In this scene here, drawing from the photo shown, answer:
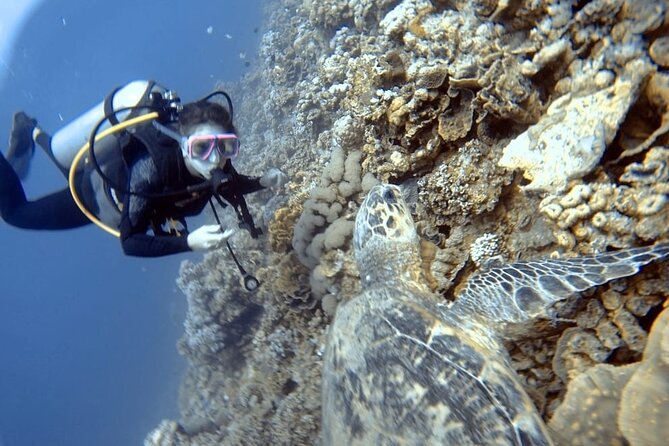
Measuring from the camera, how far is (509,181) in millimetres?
2469

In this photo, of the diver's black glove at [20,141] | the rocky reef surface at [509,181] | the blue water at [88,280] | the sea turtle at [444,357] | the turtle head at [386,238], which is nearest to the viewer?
the sea turtle at [444,357]

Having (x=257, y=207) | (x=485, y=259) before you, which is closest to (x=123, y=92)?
(x=257, y=207)

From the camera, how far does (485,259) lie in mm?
2482

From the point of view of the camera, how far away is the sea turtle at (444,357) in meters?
1.43

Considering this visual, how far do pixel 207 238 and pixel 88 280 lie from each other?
120 feet

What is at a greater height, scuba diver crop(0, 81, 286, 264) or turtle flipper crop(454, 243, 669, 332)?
scuba diver crop(0, 81, 286, 264)

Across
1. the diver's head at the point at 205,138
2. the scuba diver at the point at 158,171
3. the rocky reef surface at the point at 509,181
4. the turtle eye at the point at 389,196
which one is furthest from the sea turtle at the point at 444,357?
the diver's head at the point at 205,138

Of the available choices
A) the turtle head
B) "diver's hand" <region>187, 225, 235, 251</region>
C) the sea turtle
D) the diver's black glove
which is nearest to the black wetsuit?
"diver's hand" <region>187, 225, 235, 251</region>

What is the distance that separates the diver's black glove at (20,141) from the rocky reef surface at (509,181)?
13.4 ft

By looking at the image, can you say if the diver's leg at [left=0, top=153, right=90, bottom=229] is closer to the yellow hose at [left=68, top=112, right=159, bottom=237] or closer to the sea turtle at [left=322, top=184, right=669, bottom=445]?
the yellow hose at [left=68, top=112, right=159, bottom=237]

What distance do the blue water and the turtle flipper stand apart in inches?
540

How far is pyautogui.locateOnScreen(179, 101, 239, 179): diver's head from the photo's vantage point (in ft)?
9.89

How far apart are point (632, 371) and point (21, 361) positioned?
39.9m

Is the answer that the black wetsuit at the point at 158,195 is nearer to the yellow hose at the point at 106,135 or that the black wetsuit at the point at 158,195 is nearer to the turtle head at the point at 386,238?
the yellow hose at the point at 106,135
